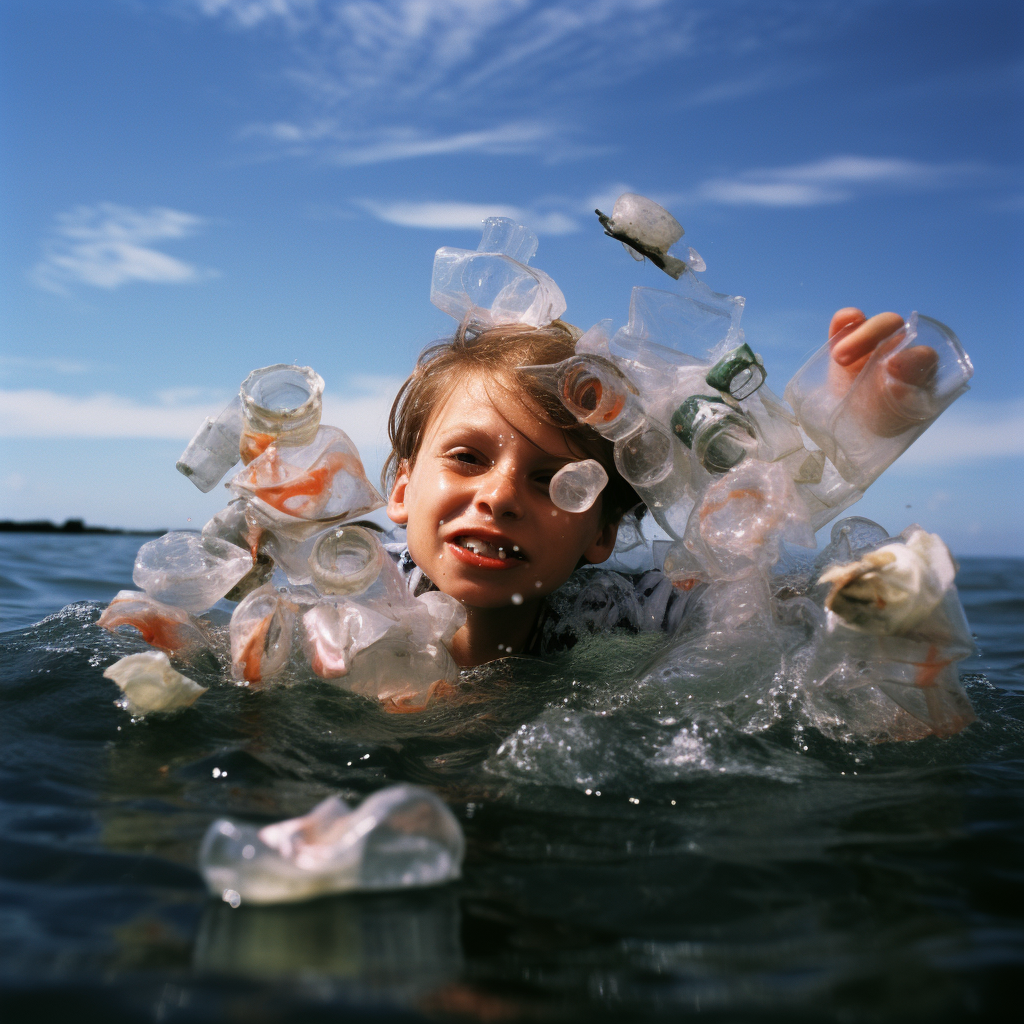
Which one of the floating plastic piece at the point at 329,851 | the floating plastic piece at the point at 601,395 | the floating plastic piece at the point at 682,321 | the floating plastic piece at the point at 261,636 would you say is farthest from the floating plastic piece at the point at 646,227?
the floating plastic piece at the point at 329,851

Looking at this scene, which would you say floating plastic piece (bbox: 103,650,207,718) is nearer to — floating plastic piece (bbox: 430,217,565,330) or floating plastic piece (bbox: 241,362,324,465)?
floating plastic piece (bbox: 241,362,324,465)

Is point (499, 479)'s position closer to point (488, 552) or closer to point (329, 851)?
point (488, 552)

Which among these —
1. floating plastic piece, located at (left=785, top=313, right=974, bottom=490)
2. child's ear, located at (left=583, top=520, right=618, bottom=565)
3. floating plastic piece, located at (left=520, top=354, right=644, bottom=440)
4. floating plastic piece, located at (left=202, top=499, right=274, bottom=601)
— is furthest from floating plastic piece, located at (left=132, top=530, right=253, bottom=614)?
floating plastic piece, located at (left=785, top=313, right=974, bottom=490)

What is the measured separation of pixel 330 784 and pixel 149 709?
0.58 m

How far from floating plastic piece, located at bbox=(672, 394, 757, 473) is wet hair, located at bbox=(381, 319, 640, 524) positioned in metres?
0.48

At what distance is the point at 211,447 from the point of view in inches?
113

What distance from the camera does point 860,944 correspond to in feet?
3.82

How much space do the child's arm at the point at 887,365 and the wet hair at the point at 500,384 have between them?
2.75 feet

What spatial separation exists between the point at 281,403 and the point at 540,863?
1.53 m

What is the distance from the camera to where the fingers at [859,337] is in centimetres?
208

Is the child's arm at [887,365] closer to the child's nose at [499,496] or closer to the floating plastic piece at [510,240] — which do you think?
the child's nose at [499,496]

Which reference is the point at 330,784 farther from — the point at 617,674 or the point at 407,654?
the point at 617,674

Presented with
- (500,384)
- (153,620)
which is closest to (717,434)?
(500,384)

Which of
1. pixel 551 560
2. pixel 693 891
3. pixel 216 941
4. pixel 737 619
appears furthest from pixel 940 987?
pixel 551 560
